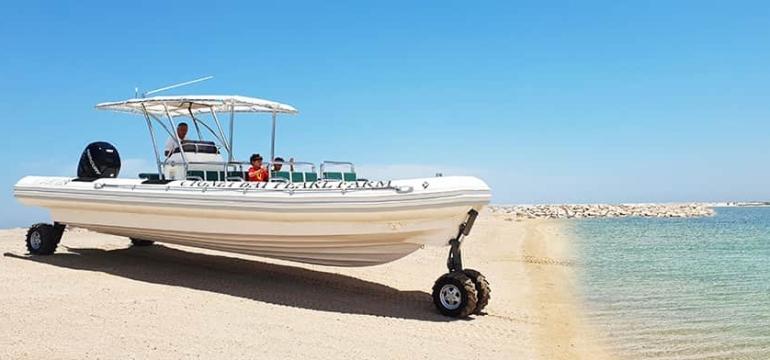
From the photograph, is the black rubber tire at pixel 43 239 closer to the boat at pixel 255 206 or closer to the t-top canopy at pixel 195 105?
the boat at pixel 255 206

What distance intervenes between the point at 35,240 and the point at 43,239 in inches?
9.5

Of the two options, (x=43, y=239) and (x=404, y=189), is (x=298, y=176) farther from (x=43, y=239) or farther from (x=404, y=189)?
(x=43, y=239)

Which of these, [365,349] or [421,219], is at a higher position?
[421,219]

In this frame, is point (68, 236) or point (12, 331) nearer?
point (12, 331)

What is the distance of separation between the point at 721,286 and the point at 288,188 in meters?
8.17

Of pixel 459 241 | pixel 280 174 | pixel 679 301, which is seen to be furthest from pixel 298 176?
pixel 679 301

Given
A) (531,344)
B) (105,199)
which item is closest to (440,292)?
(531,344)

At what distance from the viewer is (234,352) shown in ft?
19.4

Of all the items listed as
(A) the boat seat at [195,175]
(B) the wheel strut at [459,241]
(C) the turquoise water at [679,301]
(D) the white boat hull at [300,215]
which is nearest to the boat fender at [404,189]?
(D) the white boat hull at [300,215]

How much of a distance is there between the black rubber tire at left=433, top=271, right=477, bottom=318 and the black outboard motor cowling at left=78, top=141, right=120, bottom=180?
6512 millimetres

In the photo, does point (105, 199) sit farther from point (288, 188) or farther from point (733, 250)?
point (733, 250)

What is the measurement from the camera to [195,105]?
11367 mm

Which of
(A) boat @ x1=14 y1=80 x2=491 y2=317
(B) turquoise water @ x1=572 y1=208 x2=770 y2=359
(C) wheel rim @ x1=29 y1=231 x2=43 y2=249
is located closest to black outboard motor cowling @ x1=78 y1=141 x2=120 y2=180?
(A) boat @ x1=14 y1=80 x2=491 y2=317

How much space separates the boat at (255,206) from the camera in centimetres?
831
